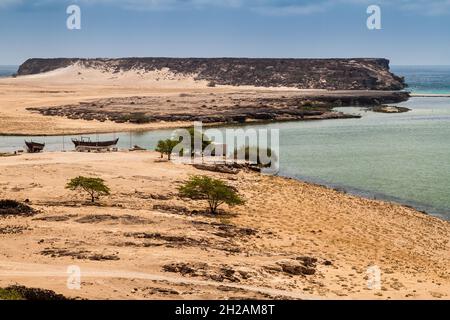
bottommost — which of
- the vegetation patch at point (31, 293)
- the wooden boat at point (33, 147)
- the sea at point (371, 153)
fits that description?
the sea at point (371, 153)

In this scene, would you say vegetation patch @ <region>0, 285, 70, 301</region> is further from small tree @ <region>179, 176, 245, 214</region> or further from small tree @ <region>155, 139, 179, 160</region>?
small tree @ <region>155, 139, 179, 160</region>

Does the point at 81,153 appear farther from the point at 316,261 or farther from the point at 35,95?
the point at 35,95

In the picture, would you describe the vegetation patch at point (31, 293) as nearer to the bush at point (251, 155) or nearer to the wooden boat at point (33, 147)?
the bush at point (251, 155)

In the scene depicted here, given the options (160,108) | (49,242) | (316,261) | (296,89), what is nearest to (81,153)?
(49,242)

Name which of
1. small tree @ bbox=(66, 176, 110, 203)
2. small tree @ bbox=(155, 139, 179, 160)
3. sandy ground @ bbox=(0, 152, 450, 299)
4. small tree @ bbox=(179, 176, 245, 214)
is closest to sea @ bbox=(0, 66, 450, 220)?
sandy ground @ bbox=(0, 152, 450, 299)

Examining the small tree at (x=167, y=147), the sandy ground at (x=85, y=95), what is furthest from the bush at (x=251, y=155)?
the sandy ground at (x=85, y=95)
